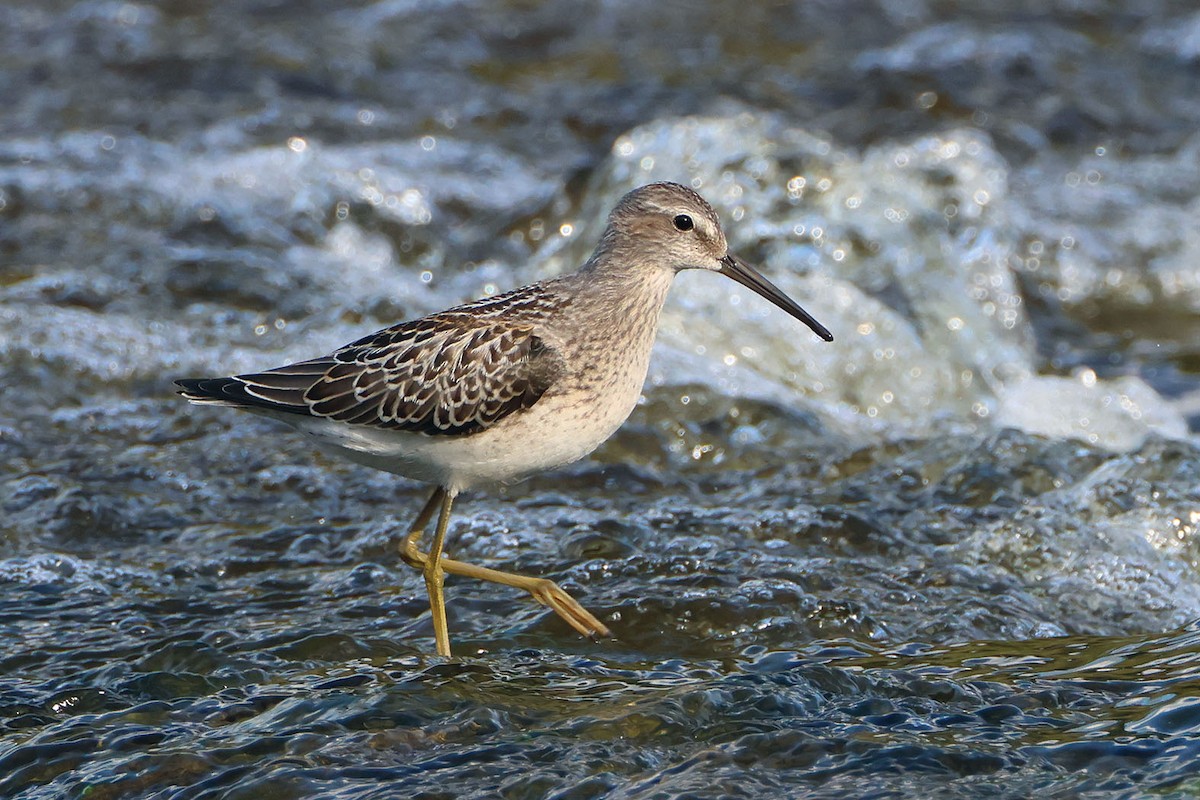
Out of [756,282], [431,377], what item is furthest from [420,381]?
[756,282]

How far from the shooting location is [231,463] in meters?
7.96

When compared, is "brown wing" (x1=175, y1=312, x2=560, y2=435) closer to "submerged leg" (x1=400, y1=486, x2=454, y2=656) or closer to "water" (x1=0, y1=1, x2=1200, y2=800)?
"submerged leg" (x1=400, y1=486, x2=454, y2=656)

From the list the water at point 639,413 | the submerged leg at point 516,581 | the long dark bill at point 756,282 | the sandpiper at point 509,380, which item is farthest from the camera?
the long dark bill at point 756,282

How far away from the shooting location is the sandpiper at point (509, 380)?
5871 millimetres

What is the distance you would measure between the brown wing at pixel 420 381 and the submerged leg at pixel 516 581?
0.49 metres

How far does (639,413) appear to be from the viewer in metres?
8.62

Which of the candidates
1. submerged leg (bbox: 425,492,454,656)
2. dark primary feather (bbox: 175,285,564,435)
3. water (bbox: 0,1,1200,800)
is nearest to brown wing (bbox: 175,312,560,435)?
dark primary feather (bbox: 175,285,564,435)

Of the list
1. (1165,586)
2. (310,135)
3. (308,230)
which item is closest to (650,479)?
(1165,586)

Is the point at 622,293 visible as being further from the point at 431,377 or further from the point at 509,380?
the point at 431,377

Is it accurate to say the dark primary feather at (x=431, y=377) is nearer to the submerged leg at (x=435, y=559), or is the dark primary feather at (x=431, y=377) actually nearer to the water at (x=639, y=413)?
the submerged leg at (x=435, y=559)

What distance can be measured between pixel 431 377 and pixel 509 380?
13.6 inches

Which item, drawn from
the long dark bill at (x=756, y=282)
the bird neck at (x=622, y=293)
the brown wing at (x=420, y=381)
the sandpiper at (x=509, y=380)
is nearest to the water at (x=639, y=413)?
the sandpiper at (x=509, y=380)

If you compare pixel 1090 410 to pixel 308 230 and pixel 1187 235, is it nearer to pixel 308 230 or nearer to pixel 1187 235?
pixel 1187 235

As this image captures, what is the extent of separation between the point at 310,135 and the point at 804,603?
7936 millimetres
